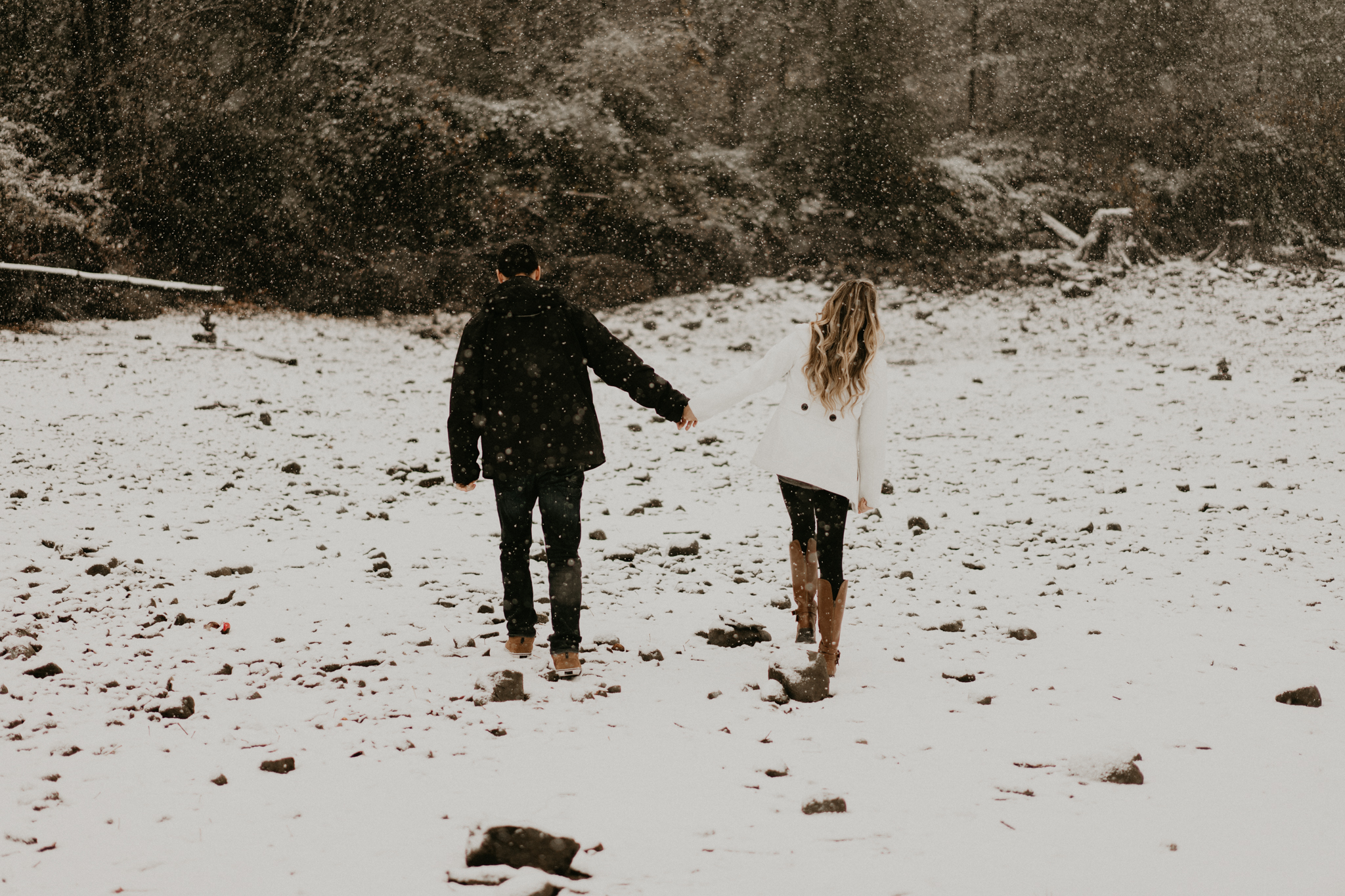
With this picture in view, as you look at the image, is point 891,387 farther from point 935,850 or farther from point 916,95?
point 935,850

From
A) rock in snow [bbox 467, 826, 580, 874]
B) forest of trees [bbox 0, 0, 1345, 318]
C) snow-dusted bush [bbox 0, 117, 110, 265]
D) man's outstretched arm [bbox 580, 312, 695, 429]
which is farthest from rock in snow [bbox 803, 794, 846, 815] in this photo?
snow-dusted bush [bbox 0, 117, 110, 265]

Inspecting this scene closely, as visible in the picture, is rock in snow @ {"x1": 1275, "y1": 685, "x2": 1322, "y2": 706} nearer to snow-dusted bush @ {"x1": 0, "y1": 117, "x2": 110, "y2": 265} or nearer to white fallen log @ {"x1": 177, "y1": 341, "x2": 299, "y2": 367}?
white fallen log @ {"x1": 177, "y1": 341, "x2": 299, "y2": 367}

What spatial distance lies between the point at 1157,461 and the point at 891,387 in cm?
356

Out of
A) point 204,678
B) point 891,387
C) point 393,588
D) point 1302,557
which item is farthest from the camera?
point 891,387

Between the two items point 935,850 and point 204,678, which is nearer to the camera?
point 935,850

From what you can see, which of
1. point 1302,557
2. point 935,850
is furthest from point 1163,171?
point 935,850

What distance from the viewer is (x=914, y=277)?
50.7ft

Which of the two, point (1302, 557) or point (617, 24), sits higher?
point (617, 24)

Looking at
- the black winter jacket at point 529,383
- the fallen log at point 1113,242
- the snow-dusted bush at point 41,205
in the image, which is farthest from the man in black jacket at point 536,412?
the fallen log at point 1113,242

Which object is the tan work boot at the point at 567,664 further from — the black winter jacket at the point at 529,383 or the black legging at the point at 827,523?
the black legging at the point at 827,523

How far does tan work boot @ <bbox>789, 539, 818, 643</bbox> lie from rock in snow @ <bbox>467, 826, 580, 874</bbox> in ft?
7.29

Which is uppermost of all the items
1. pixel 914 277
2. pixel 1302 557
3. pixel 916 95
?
pixel 916 95

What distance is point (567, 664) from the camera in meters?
4.48

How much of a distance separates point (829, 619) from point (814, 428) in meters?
0.88
